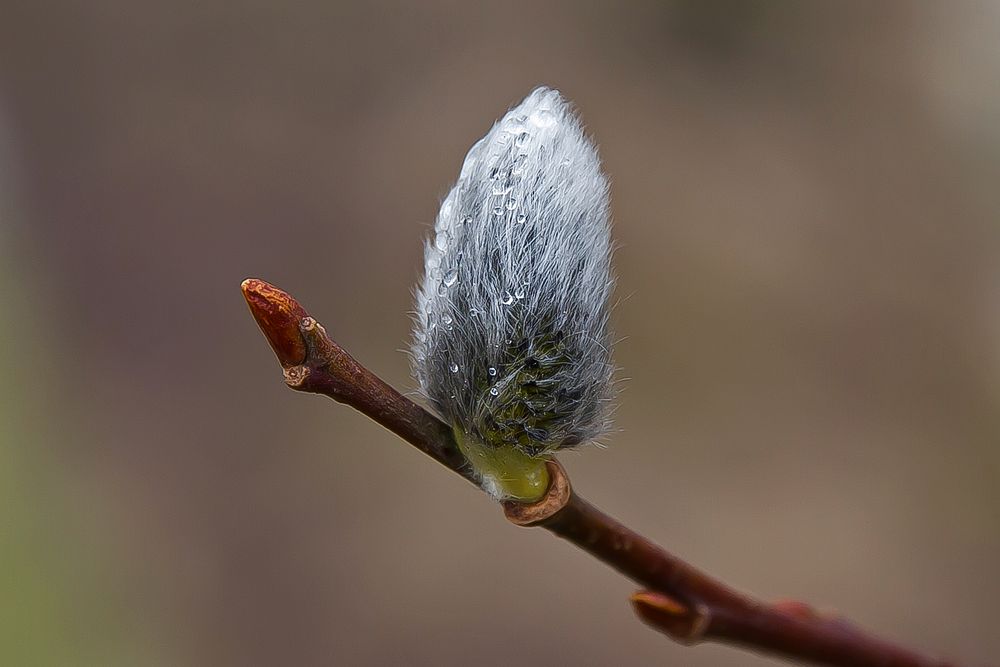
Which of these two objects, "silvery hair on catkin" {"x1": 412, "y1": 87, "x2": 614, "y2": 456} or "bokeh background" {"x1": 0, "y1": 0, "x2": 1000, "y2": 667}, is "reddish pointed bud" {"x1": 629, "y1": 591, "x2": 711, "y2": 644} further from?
"bokeh background" {"x1": 0, "y1": 0, "x2": 1000, "y2": 667}

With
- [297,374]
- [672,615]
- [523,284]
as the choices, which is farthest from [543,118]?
[672,615]

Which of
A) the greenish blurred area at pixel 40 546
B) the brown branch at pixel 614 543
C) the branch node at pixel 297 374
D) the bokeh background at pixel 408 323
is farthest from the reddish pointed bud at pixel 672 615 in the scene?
the greenish blurred area at pixel 40 546

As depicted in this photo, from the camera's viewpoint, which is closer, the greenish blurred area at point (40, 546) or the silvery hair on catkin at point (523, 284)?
the silvery hair on catkin at point (523, 284)

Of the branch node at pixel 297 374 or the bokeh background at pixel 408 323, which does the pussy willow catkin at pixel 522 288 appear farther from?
the bokeh background at pixel 408 323

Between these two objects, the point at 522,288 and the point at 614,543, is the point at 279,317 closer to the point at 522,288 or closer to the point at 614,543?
the point at 522,288

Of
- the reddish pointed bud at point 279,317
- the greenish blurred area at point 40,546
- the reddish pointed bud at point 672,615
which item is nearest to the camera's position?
the reddish pointed bud at point 279,317

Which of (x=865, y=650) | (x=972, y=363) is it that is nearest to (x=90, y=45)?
(x=972, y=363)
